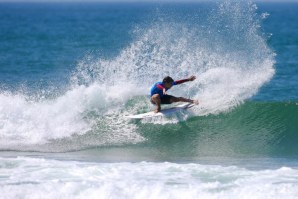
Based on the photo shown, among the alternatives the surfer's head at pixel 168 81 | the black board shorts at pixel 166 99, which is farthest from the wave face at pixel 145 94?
the surfer's head at pixel 168 81

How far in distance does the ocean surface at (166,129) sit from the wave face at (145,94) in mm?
34

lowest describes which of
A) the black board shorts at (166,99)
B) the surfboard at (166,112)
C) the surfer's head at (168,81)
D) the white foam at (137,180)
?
the white foam at (137,180)

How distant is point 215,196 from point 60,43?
36.8m

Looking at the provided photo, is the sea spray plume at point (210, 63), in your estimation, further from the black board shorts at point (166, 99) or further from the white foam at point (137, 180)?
the white foam at point (137, 180)

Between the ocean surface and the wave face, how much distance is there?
0.03 meters

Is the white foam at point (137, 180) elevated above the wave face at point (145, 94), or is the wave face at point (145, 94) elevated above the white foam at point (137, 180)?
the wave face at point (145, 94)

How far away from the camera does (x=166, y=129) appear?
15.6 metres

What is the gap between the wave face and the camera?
1528 cm

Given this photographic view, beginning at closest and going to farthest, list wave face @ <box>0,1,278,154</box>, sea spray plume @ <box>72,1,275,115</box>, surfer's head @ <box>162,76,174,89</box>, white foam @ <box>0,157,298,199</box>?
1. white foam @ <box>0,157,298,199</box>
2. surfer's head @ <box>162,76,174,89</box>
3. wave face @ <box>0,1,278,154</box>
4. sea spray plume @ <box>72,1,275,115</box>

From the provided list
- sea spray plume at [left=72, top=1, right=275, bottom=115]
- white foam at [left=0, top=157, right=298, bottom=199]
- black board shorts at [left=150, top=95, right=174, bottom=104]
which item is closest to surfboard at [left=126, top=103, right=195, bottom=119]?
black board shorts at [left=150, top=95, right=174, bottom=104]

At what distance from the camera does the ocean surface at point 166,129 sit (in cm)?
1121

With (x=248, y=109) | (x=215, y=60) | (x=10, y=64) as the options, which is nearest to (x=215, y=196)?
(x=248, y=109)

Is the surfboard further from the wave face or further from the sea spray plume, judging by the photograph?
the sea spray plume

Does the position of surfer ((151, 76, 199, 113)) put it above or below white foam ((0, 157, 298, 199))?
above
